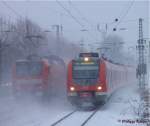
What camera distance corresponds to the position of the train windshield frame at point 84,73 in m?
25.3

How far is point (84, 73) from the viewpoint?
83.3ft

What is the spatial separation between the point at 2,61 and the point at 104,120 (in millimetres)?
33354

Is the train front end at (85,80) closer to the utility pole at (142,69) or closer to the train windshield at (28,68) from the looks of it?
the utility pole at (142,69)

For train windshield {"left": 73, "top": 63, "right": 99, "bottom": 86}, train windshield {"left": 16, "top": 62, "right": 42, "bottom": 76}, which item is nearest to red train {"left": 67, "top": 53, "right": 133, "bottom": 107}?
train windshield {"left": 73, "top": 63, "right": 99, "bottom": 86}

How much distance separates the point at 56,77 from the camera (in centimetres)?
3031

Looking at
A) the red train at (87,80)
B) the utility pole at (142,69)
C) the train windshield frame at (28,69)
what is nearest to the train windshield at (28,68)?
the train windshield frame at (28,69)

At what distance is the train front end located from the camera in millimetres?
25219

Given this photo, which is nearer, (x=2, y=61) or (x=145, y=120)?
(x=145, y=120)

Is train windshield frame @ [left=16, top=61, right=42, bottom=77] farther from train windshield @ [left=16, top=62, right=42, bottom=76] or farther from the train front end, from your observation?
the train front end

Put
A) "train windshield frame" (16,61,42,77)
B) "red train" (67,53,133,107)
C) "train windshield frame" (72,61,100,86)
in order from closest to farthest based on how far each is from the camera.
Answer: "red train" (67,53,133,107)
"train windshield frame" (72,61,100,86)
"train windshield frame" (16,61,42,77)

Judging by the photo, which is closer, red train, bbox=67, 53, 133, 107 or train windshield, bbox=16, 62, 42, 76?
red train, bbox=67, 53, 133, 107

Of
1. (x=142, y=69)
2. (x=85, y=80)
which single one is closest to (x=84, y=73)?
(x=85, y=80)

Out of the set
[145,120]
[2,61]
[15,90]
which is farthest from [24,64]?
[2,61]

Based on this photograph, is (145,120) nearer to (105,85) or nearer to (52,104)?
(105,85)
